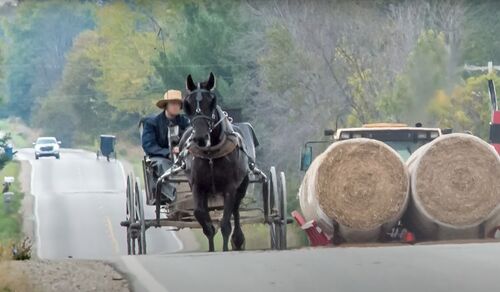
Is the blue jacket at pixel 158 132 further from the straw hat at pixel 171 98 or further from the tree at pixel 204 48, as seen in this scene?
the tree at pixel 204 48

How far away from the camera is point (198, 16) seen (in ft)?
138

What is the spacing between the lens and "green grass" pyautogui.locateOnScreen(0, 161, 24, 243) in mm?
45812

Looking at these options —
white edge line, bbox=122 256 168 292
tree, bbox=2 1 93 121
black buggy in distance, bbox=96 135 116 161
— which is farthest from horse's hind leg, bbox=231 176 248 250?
black buggy in distance, bbox=96 135 116 161

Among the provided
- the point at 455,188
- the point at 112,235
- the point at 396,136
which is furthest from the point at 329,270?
the point at 112,235

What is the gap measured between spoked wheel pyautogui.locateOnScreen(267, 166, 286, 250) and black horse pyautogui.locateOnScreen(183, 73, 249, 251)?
0.93 metres

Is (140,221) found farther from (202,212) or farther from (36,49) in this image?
(36,49)

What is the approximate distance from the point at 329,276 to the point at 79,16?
31344mm

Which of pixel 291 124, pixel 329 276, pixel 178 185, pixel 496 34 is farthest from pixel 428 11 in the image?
pixel 329 276

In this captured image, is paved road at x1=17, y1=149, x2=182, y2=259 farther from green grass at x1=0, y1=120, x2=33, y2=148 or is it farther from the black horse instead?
the black horse

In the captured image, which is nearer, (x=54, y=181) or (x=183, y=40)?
(x=183, y=40)

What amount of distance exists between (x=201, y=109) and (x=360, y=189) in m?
4.34

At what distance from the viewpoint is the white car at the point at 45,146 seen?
152 feet

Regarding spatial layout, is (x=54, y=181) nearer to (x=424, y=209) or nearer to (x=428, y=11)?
(x=428, y=11)

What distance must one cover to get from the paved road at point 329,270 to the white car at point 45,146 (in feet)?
103
